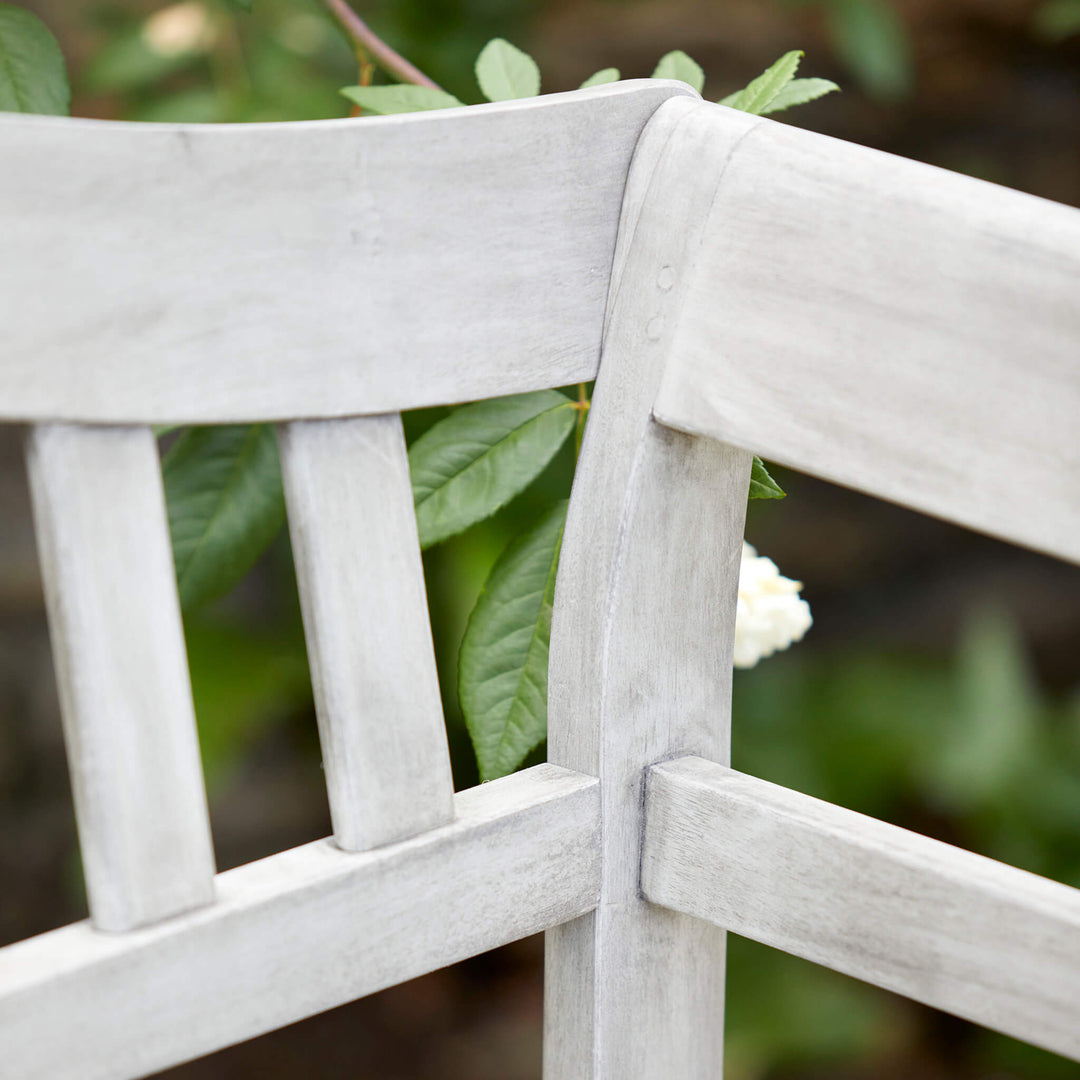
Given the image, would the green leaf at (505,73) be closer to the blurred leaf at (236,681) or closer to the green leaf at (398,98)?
the green leaf at (398,98)

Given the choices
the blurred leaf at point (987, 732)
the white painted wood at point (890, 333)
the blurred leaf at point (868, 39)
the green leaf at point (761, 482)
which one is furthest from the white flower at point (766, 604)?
the blurred leaf at point (987, 732)

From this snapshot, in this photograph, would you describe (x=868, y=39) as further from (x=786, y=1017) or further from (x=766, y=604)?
(x=786, y=1017)

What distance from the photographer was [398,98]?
631 mm

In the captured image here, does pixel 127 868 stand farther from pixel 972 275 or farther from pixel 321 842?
pixel 972 275

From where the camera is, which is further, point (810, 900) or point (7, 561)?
point (7, 561)

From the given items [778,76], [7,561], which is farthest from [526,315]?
[7,561]

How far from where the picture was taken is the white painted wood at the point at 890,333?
Result: 1.31 feet

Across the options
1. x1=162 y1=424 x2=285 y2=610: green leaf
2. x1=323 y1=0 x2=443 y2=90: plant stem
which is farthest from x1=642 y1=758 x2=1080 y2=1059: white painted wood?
x1=323 y1=0 x2=443 y2=90: plant stem

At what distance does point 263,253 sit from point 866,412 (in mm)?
204

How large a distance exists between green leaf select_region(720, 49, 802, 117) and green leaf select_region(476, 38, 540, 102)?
109 millimetres

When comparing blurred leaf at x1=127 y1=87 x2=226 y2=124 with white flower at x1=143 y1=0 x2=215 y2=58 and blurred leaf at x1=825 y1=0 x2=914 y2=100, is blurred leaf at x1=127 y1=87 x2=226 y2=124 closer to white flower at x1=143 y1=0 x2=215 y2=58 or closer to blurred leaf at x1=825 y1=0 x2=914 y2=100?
white flower at x1=143 y1=0 x2=215 y2=58

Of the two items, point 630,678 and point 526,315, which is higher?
point 526,315

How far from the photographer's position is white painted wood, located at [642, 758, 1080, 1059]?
448 millimetres

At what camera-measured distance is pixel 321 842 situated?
0.50m
